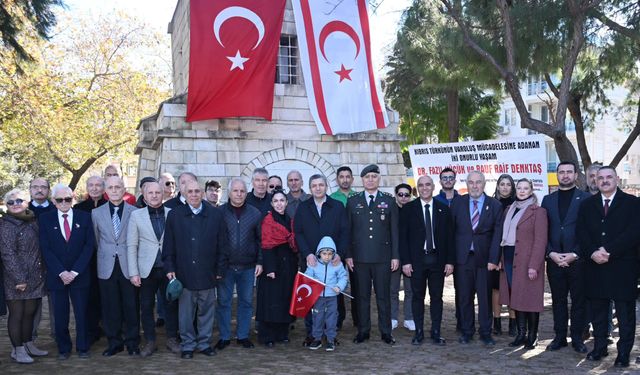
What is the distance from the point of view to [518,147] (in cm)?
1052

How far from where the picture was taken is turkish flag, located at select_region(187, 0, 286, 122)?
12711mm

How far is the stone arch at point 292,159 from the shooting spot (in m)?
13.5

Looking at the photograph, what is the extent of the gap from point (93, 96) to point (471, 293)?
69.9ft

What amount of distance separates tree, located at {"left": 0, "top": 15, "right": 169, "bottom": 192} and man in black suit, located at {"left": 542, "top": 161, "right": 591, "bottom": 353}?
20128mm

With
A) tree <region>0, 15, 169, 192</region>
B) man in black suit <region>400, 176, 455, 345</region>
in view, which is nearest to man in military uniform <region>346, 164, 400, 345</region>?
man in black suit <region>400, 176, 455, 345</region>

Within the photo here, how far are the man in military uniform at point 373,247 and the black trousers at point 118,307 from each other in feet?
7.68

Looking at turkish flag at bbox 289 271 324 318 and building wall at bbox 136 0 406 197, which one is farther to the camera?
building wall at bbox 136 0 406 197

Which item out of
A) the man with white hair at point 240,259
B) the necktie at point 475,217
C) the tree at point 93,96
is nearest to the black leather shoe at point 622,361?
the necktie at point 475,217

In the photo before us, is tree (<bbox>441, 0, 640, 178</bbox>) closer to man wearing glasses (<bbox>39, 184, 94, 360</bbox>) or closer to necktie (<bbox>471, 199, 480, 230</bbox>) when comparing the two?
necktie (<bbox>471, 199, 480, 230</bbox>)

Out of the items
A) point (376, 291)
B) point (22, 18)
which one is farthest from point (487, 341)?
point (22, 18)

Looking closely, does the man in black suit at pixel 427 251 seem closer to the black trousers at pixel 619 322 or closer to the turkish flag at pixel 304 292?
the turkish flag at pixel 304 292

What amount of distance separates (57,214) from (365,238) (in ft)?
10.5

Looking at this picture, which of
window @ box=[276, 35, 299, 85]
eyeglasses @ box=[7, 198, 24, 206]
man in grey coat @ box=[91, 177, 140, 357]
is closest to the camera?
eyeglasses @ box=[7, 198, 24, 206]

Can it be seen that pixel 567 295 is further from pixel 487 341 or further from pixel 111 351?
pixel 111 351
